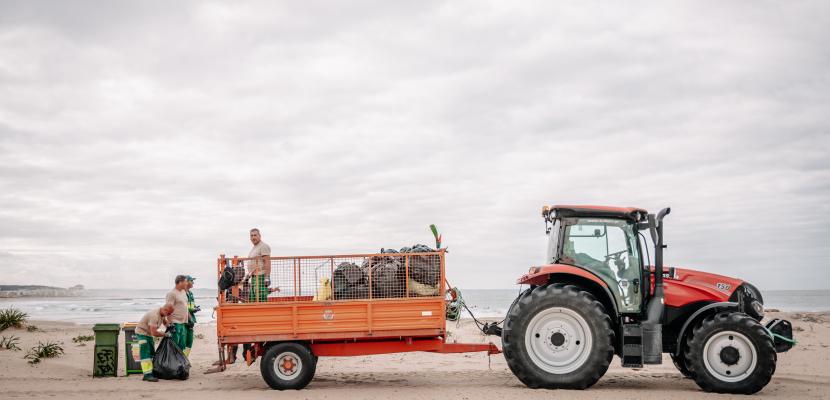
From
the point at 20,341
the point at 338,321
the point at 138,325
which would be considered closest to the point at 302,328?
the point at 338,321

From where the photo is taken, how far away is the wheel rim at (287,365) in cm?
953

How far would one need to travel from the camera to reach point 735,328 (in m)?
8.84

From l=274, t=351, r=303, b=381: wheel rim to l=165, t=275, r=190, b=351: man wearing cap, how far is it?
A: 7.83 feet

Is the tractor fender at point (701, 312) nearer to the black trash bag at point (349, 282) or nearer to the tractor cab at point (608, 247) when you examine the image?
the tractor cab at point (608, 247)

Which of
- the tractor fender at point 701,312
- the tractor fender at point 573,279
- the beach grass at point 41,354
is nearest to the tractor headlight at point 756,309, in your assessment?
the tractor fender at point 701,312

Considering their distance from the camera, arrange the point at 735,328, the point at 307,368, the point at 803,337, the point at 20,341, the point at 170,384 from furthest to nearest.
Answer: the point at 803,337 → the point at 20,341 → the point at 170,384 → the point at 307,368 → the point at 735,328

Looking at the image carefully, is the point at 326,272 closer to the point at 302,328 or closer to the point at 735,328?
the point at 302,328

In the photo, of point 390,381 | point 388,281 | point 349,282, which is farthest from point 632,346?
point 349,282

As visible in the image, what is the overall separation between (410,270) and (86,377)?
5658mm

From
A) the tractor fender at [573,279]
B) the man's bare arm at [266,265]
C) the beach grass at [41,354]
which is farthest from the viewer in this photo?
the beach grass at [41,354]

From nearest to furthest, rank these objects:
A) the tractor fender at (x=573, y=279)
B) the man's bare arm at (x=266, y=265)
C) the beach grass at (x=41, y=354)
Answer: the tractor fender at (x=573, y=279), the man's bare arm at (x=266, y=265), the beach grass at (x=41, y=354)

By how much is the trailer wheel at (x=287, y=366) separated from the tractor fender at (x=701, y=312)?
4.93 meters

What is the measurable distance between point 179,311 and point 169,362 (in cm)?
80

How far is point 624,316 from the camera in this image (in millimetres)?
9492
